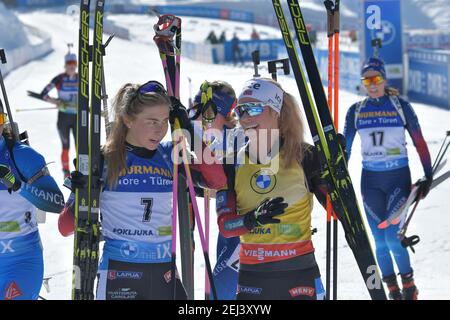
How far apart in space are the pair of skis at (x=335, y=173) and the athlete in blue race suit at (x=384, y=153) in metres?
2.96

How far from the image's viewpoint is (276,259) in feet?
14.7

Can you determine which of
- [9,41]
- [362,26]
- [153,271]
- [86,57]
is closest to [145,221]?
[153,271]

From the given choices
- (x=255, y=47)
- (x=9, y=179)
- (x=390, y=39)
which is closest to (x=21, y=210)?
(x=9, y=179)

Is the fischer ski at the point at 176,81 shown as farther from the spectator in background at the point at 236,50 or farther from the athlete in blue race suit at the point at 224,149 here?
the spectator in background at the point at 236,50

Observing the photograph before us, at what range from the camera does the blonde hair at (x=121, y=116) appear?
183 inches

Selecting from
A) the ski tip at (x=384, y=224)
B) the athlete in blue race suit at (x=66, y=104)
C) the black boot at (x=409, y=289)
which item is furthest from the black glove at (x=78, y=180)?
the athlete in blue race suit at (x=66, y=104)

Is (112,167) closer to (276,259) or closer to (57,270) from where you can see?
(276,259)

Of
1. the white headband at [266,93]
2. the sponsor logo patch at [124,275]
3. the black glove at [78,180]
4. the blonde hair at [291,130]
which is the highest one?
the white headband at [266,93]

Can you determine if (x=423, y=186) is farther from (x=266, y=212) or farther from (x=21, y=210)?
(x=21, y=210)

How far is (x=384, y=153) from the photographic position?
8.04m

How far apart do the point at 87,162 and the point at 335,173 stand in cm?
130

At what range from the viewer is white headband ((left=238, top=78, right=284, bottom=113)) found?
4.62 m

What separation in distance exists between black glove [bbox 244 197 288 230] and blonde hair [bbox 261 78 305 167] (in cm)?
28

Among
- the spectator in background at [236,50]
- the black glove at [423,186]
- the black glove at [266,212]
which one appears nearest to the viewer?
the black glove at [266,212]
